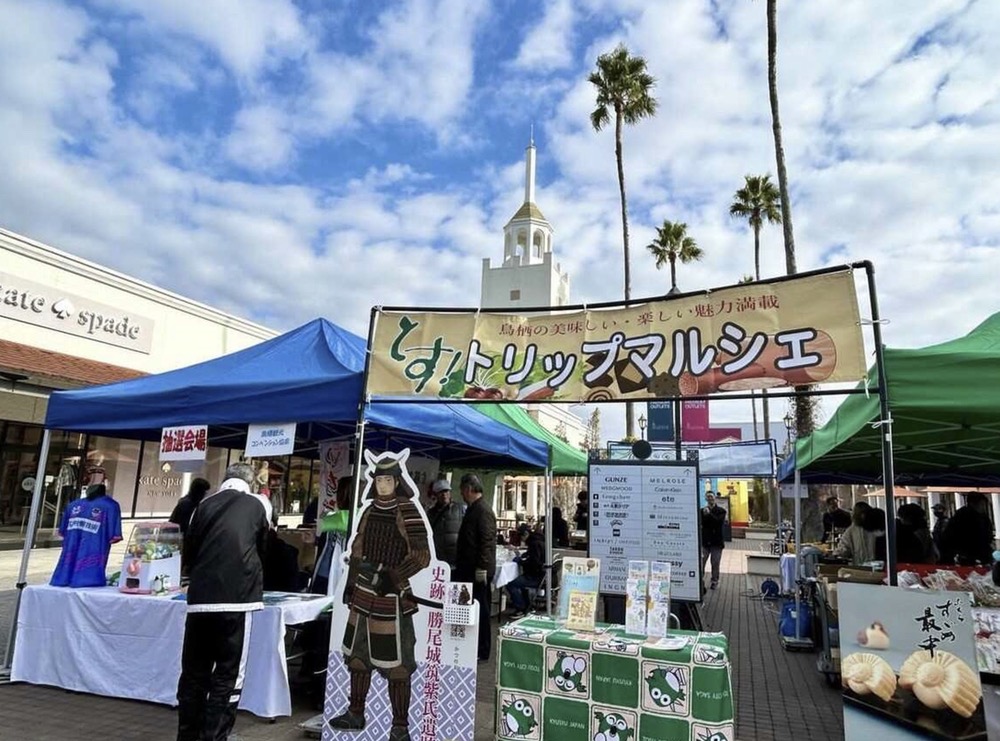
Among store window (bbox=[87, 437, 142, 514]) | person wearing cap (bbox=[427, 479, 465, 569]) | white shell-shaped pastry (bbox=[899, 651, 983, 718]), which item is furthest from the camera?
store window (bbox=[87, 437, 142, 514])

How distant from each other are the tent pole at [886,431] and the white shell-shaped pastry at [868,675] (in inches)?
17.9

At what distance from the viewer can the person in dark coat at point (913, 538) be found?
6.89m

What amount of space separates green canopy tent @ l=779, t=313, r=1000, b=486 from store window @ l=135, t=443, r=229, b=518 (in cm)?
1329

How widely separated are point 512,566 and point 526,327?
16.4 ft

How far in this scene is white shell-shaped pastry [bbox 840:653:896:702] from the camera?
3389 millimetres

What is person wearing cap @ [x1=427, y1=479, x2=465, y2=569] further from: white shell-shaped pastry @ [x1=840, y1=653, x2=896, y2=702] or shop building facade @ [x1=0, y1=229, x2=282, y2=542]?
shop building facade @ [x1=0, y1=229, x2=282, y2=542]

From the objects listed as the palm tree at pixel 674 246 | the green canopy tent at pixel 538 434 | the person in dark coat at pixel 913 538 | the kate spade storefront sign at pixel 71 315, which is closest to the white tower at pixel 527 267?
the palm tree at pixel 674 246

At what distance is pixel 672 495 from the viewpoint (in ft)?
15.3

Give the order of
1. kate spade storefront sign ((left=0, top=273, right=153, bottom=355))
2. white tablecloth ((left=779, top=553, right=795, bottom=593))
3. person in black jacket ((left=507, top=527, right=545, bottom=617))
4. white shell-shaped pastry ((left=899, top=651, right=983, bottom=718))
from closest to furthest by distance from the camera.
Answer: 1. white shell-shaped pastry ((left=899, top=651, right=983, bottom=718))
2. person in black jacket ((left=507, top=527, right=545, bottom=617))
3. white tablecloth ((left=779, top=553, right=795, bottom=593))
4. kate spade storefront sign ((left=0, top=273, right=153, bottom=355))

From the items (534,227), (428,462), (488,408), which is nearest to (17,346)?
(428,462)

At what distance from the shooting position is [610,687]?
341cm

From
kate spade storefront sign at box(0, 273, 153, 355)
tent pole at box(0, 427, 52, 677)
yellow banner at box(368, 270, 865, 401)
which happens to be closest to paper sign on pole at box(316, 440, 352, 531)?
yellow banner at box(368, 270, 865, 401)

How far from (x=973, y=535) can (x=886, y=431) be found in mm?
5932

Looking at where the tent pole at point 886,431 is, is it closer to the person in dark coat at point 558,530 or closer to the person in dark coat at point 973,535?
the person in dark coat at point 973,535
